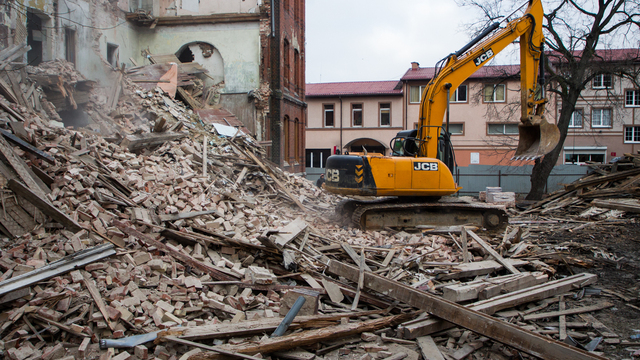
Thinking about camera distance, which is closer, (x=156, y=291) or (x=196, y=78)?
(x=156, y=291)

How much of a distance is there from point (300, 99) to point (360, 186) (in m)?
16.5

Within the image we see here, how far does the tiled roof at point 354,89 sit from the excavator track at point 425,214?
2550 cm

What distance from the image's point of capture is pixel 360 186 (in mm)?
9211

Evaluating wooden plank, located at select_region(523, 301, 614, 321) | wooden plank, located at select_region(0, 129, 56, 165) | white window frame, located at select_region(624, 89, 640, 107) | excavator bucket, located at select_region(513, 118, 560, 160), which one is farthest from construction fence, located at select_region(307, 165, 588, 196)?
wooden plank, located at select_region(0, 129, 56, 165)

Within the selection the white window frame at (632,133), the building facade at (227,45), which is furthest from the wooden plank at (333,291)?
the white window frame at (632,133)

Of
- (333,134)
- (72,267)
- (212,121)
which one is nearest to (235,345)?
(72,267)

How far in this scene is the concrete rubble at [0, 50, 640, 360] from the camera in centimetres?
421

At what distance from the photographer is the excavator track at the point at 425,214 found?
9586 mm

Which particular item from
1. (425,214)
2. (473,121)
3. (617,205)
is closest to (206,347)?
(425,214)

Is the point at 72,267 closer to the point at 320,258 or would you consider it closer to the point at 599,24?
the point at 320,258

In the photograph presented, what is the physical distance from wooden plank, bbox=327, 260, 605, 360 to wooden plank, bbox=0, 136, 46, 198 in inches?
183

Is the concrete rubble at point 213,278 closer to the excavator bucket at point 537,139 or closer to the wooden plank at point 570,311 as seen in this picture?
the wooden plank at point 570,311

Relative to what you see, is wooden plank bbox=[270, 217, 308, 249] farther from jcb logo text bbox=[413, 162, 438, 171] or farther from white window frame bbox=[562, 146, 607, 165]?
white window frame bbox=[562, 146, 607, 165]

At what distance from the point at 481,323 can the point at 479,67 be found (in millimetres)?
6969
